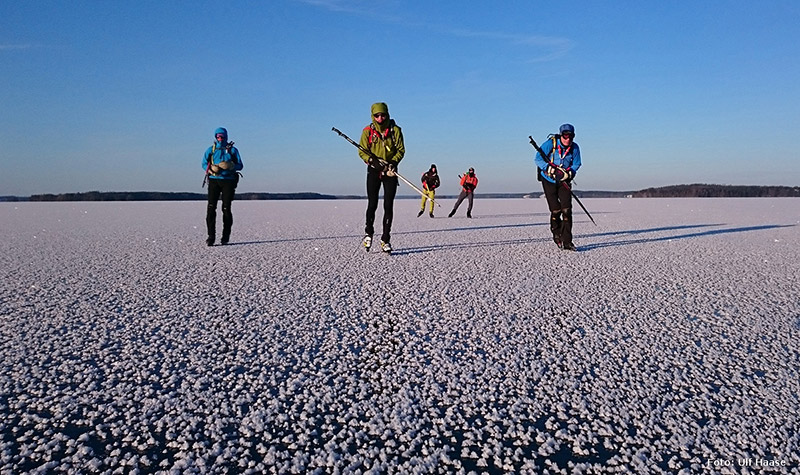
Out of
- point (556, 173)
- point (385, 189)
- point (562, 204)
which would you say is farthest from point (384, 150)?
point (562, 204)

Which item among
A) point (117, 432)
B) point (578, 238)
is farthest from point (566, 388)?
point (578, 238)

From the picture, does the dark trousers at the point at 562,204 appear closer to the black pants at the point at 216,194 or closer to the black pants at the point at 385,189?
the black pants at the point at 385,189

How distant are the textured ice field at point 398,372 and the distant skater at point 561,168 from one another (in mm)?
2006

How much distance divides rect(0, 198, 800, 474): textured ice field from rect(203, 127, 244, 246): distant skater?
2.47 m

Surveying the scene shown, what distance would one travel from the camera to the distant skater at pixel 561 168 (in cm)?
661

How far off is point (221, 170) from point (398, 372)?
5.52 m

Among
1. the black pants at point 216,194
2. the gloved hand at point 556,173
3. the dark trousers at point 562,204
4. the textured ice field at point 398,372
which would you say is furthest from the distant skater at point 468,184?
the textured ice field at point 398,372

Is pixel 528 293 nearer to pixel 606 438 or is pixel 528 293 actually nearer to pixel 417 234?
pixel 606 438

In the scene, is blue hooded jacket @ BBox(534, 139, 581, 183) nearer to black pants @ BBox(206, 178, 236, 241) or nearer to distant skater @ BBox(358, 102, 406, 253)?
distant skater @ BBox(358, 102, 406, 253)

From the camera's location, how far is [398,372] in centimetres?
224

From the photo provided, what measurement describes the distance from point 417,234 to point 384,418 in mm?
7668

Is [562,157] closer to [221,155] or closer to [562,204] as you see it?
[562,204]

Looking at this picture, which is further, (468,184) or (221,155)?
(468,184)

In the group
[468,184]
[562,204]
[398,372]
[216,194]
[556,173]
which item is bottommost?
[398,372]
